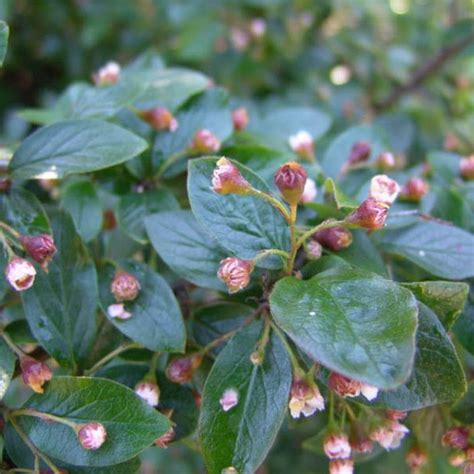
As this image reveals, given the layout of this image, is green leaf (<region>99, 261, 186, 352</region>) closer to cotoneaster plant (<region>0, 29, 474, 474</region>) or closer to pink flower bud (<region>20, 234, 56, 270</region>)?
cotoneaster plant (<region>0, 29, 474, 474</region>)

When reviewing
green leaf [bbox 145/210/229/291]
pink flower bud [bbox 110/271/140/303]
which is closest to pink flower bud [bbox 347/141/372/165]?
green leaf [bbox 145/210/229/291]

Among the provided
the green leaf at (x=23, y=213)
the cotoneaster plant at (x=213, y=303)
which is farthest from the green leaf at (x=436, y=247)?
the green leaf at (x=23, y=213)

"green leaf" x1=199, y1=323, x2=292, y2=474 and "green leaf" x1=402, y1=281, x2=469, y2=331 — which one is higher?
"green leaf" x1=402, y1=281, x2=469, y2=331

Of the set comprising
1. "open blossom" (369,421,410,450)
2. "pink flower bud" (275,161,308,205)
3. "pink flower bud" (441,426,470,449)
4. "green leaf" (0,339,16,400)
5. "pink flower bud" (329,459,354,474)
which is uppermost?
"pink flower bud" (275,161,308,205)

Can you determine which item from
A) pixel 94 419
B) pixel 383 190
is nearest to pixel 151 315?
pixel 94 419

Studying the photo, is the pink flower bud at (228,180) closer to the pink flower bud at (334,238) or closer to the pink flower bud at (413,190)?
the pink flower bud at (334,238)

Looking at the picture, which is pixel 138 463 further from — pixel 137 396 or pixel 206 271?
pixel 206 271

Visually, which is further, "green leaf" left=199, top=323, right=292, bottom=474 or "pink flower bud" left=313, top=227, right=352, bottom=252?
"pink flower bud" left=313, top=227, right=352, bottom=252
